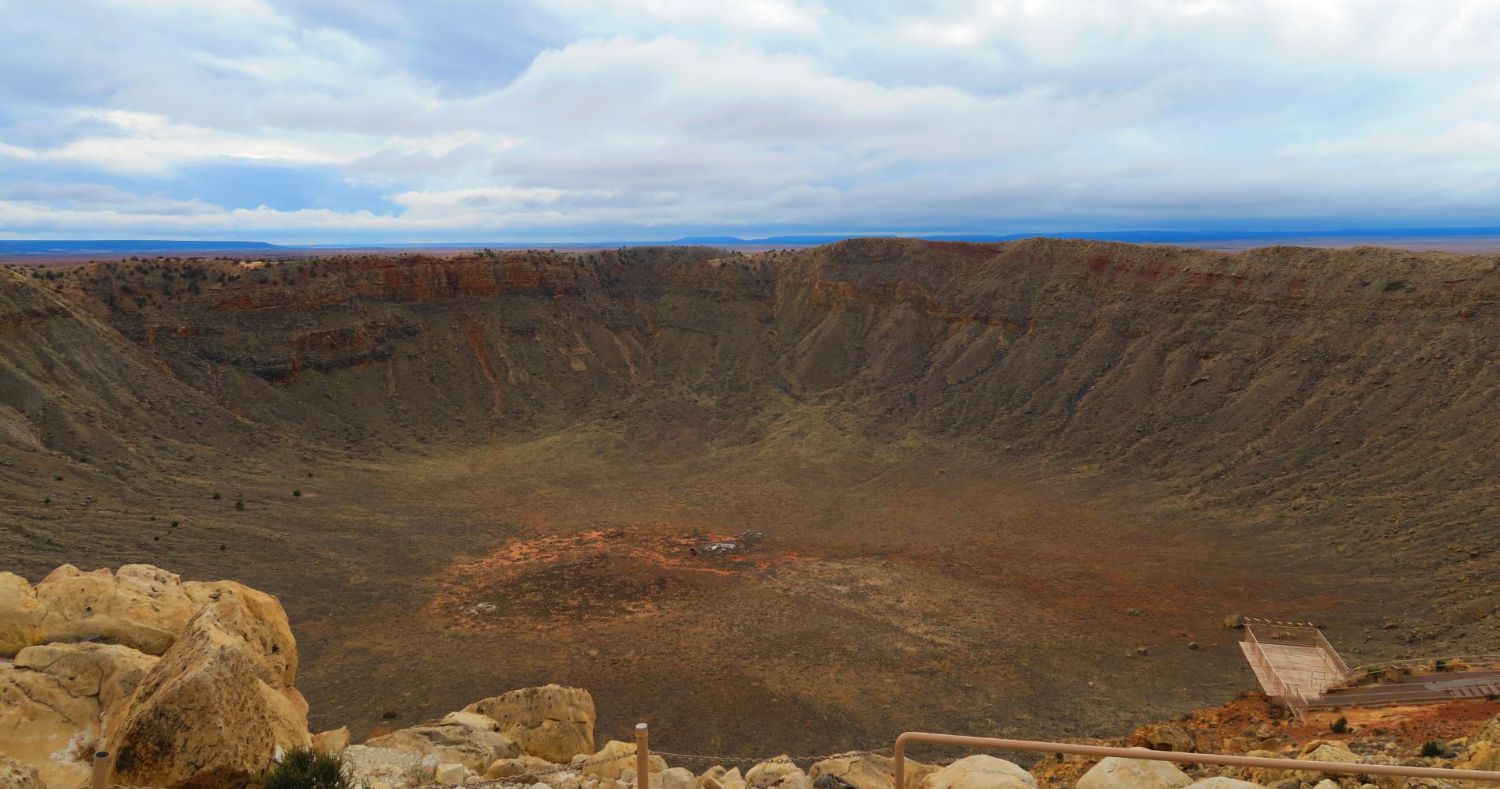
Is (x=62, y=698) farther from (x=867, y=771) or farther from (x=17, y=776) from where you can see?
(x=867, y=771)

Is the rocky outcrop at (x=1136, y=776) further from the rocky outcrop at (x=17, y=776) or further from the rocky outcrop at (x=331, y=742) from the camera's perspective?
the rocky outcrop at (x=17, y=776)

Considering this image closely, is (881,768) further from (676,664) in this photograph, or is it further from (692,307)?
(692,307)

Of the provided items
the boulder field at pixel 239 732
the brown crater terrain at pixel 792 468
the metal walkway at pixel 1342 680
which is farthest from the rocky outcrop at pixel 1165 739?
the brown crater terrain at pixel 792 468

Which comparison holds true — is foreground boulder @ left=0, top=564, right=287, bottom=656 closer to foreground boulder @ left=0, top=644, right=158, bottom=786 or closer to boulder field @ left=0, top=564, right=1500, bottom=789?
boulder field @ left=0, top=564, right=1500, bottom=789

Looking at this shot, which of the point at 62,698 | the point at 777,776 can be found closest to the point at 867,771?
the point at 777,776

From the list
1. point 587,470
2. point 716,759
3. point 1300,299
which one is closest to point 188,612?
point 716,759

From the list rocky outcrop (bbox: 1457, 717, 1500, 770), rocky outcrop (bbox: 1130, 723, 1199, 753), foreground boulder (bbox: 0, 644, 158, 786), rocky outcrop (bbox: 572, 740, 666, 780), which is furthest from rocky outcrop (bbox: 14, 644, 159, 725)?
rocky outcrop (bbox: 1457, 717, 1500, 770)

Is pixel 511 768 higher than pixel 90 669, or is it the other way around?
pixel 90 669
